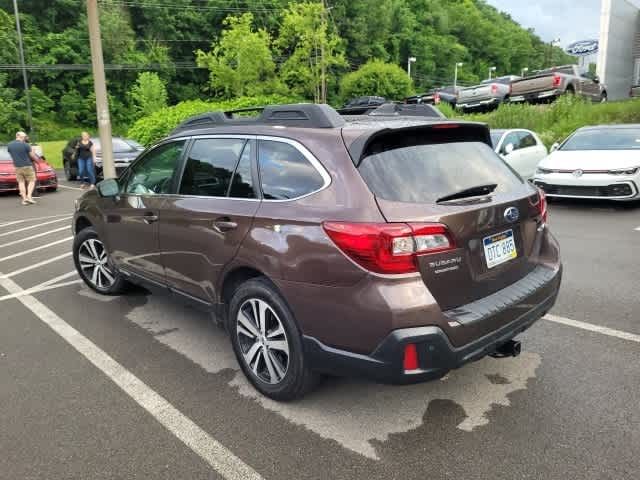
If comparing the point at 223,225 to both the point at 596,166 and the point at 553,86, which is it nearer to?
the point at 596,166

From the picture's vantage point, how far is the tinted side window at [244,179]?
3.30m

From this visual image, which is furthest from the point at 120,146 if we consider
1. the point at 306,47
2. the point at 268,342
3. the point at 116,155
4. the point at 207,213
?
the point at 306,47

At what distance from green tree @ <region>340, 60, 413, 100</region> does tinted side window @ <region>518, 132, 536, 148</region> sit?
3113cm

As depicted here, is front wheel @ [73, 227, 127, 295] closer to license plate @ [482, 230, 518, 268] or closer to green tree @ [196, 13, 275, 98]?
license plate @ [482, 230, 518, 268]

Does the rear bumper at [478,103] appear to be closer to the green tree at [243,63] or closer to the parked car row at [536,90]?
the parked car row at [536,90]

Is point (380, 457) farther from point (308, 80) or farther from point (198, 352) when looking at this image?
point (308, 80)

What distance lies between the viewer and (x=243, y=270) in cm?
327

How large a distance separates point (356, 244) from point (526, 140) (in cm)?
1058

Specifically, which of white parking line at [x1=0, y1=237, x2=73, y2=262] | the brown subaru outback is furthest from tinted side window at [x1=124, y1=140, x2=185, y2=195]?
white parking line at [x1=0, y1=237, x2=73, y2=262]

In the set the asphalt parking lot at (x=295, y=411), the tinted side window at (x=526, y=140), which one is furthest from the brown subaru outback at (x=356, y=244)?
the tinted side window at (x=526, y=140)

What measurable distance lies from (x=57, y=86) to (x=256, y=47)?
3339cm

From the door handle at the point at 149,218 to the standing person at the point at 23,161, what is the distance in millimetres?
10656

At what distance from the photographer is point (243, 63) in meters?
36.7

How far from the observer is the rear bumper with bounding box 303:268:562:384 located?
2535mm
